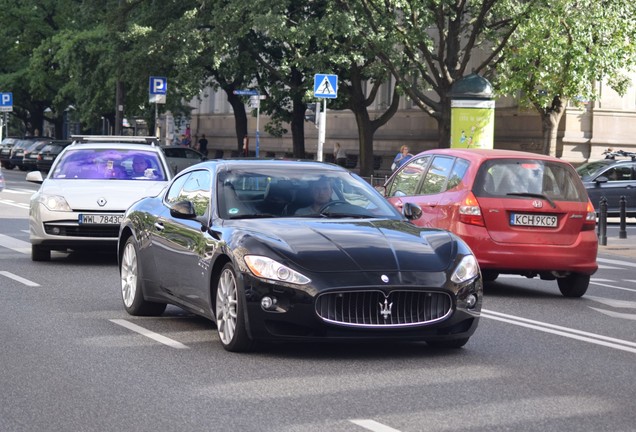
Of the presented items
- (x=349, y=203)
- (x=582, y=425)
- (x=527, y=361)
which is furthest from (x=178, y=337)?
(x=582, y=425)

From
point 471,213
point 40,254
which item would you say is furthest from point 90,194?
point 471,213

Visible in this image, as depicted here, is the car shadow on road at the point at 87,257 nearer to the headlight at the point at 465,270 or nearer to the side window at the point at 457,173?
the side window at the point at 457,173

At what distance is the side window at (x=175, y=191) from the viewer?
461 inches

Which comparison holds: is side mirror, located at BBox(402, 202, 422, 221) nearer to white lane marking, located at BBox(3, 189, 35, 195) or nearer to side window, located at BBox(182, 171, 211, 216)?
side window, located at BBox(182, 171, 211, 216)

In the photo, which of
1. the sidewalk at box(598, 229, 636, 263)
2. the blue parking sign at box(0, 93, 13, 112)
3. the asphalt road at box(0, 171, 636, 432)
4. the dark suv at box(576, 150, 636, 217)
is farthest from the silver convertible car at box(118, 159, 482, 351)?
the blue parking sign at box(0, 93, 13, 112)

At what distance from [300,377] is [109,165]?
1035 cm

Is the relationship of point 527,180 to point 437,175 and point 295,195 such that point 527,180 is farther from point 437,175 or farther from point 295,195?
point 295,195

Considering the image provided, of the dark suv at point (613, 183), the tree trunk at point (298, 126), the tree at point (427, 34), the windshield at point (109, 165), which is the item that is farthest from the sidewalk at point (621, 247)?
the tree trunk at point (298, 126)

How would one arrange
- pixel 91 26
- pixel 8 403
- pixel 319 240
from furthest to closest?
pixel 91 26
pixel 319 240
pixel 8 403

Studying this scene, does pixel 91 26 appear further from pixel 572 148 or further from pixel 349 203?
pixel 349 203

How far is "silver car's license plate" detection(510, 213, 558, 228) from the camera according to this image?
15.0 m

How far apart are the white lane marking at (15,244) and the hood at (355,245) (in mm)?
10009

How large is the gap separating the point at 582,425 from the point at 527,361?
2416 millimetres

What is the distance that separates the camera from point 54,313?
1208 centimetres
